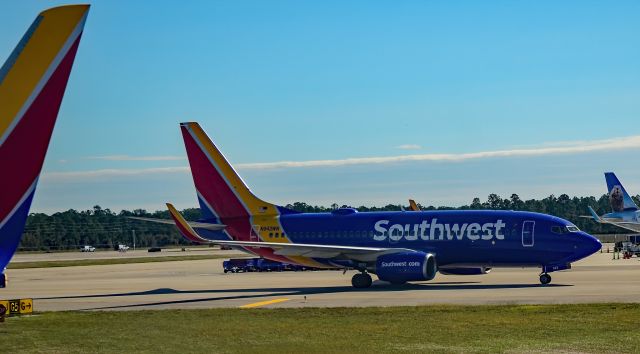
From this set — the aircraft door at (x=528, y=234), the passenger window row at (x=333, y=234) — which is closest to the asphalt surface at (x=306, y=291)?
the aircraft door at (x=528, y=234)

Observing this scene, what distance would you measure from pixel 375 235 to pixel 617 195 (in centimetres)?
8006

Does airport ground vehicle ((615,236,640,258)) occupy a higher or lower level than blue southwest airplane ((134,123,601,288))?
lower

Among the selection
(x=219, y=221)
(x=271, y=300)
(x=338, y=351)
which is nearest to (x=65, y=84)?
(x=338, y=351)

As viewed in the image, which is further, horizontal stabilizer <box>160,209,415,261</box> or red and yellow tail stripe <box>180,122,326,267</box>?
red and yellow tail stripe <box>180,122,326,267</box>

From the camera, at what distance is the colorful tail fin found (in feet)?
169

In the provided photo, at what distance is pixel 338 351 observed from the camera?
66.7ft

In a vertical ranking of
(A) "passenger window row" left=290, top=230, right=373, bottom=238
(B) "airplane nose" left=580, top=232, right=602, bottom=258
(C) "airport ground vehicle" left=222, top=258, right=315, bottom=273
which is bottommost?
(C) "airport ground vehicle" left=222, top=258, right=315, bottom=273

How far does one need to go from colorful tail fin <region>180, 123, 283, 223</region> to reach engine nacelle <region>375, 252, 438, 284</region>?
9149mm

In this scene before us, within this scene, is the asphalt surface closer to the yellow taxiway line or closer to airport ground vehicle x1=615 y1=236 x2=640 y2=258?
the yellow taxiway line

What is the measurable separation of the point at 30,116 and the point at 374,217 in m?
40.3

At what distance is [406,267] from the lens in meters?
43.9

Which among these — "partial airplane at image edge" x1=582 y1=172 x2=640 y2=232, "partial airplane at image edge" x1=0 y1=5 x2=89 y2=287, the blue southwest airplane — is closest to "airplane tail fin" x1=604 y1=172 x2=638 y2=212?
"partial airplane at image edge" x1=582 y1=172 x2=640 y2=232

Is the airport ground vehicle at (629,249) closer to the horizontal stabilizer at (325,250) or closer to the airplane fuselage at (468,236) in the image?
the airplane fuselage at (468,236)

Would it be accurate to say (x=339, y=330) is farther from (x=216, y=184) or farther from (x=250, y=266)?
(x=250, y=266)
